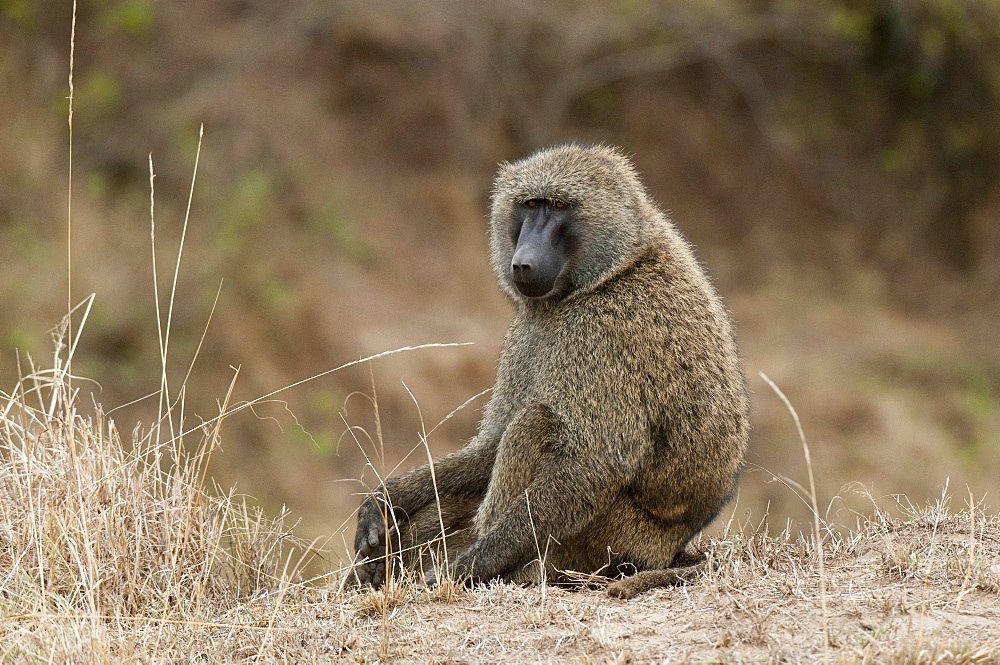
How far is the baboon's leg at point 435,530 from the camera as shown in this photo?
3967mm

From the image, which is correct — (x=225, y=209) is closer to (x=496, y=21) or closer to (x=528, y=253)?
(x=496, y=21)

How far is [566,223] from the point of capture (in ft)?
12.9

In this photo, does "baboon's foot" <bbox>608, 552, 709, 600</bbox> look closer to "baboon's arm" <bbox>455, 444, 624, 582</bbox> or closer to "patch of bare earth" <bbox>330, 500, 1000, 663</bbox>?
"patch of bare earth" <bbox>330, 500, 1000, 663</bbox>

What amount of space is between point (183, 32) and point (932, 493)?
8774mm

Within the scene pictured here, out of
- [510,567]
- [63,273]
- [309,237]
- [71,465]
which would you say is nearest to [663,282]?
[510,567]

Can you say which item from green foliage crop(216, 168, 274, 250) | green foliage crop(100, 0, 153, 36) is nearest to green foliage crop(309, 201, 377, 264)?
green foliage crop(216, 168, 274, 250)

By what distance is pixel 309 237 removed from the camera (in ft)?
37.4

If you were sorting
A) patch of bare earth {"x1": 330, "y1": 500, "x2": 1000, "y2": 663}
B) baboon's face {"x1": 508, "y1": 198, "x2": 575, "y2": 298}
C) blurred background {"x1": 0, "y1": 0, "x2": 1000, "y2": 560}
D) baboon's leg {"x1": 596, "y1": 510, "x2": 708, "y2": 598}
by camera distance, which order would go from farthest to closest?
blurred background {"x1": 0, "y1": 0, "x2": 1000, "y2": 560}, baboon's face {"x1": 508, "y1": 198, "x2": 575, "y2": 298}, baboon's leg {"x1": 596, "y1": 510, "x2": 708, "y2": 598}, patch of bare earth {"x1": 330, "y1": 500, "x2": 1000, "y2": 663}

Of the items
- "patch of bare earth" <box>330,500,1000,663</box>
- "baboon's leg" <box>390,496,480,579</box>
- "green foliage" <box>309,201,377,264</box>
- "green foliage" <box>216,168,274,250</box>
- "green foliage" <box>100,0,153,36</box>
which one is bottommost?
"baboon's leg" <box>390,496,480,579</box>

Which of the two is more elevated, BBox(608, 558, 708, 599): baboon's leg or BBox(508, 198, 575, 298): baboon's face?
BBox(508, 198, 575, 298): baboon's face

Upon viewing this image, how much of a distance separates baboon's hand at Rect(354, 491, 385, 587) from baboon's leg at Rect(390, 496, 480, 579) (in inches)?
2.6

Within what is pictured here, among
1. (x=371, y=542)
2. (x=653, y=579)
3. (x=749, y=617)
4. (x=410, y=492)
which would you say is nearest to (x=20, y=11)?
(x=410, y=492)

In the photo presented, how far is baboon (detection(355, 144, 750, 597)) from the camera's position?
11.7 ft

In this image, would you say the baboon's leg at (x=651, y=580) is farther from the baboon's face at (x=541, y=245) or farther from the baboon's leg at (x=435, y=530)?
the baboon's face at (x=541, y=245)
